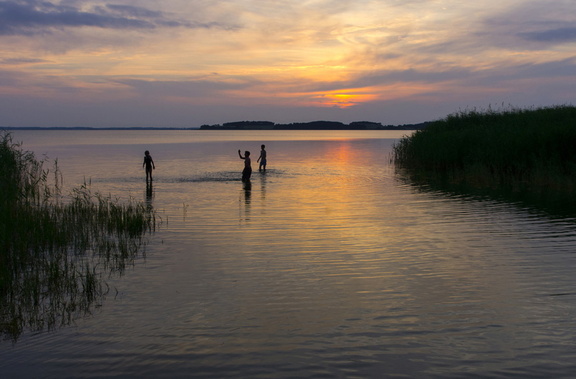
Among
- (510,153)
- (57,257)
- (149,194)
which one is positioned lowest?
(149,194)

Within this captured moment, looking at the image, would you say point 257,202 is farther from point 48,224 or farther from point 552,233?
point 552,233

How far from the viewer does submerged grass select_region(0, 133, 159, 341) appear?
8.66m

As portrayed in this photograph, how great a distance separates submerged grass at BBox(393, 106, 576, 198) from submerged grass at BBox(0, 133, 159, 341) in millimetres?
19019

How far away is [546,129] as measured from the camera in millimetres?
27594

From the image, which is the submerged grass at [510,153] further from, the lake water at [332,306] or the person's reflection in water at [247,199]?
the person's reflection in water at [247,199]

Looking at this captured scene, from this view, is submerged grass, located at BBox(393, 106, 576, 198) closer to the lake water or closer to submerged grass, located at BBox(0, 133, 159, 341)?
the lake water

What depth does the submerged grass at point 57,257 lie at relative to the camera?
8664 millimetres

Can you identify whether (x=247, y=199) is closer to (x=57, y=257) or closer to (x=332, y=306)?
(x=57, y=257)

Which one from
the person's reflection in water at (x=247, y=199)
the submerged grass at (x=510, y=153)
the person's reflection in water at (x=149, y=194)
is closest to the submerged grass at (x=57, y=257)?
the person's reflection in water at (x=247, y=199)

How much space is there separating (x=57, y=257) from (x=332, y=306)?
6110 millimetres

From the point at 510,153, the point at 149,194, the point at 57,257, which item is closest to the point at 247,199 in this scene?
the point at 149,194

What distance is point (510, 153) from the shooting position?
28859 mm

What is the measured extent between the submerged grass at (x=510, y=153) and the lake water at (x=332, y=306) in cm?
968

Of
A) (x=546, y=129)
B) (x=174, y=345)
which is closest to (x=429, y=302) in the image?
(x=174, y=345)
